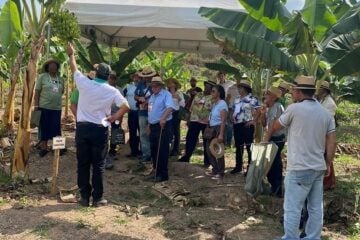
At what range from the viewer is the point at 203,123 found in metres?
8.56

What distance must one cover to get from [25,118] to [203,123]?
3065mm

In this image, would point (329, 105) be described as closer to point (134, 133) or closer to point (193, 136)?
point (193, 136)

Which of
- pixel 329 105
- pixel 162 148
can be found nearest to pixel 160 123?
pixel 162 148

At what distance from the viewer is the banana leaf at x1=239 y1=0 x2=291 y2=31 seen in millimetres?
7051

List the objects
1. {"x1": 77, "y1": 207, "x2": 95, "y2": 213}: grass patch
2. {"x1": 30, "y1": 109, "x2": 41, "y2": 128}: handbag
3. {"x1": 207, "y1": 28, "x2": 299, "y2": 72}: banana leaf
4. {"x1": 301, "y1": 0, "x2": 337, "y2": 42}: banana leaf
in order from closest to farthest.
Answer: {"x1": 77, "y1": 207, "x2": 95, "y2": 213}: grass patch → {"x1": 207, "y1": 28, "x2": 299, "y2": 72}: banana leaf → {"x1": 301, "y1": 0, "x2": 337, "y2": 42}: banana leaf → {"x1": 30, "y1": 109, "x2": 41, "y2": 128}: handbag

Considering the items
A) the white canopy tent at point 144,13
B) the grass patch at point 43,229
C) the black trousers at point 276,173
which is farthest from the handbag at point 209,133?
the grass patch at point 43,229

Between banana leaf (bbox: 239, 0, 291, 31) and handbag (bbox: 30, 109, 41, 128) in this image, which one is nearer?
banana leaf (bbox: 239, 0, 291, 31)

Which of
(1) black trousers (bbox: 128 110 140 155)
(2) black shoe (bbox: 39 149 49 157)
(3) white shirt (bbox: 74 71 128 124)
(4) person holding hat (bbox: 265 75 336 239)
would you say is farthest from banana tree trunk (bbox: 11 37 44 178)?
(4) person holding hat (bbox: 265 75 336 239)

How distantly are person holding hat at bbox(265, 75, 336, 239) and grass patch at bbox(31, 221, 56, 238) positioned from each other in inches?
95.5

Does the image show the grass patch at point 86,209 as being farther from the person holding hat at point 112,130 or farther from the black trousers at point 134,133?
the black trousers at point 134,133

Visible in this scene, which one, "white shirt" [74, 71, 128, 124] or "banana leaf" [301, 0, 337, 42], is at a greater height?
"banana leaf" [301, 0, 337, 42]

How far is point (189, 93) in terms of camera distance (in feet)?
33.5

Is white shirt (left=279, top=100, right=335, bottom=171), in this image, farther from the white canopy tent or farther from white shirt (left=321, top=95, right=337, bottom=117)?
the white canopy tent

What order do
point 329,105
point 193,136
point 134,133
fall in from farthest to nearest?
point 134,133 → point 193,136 → point 329,105
